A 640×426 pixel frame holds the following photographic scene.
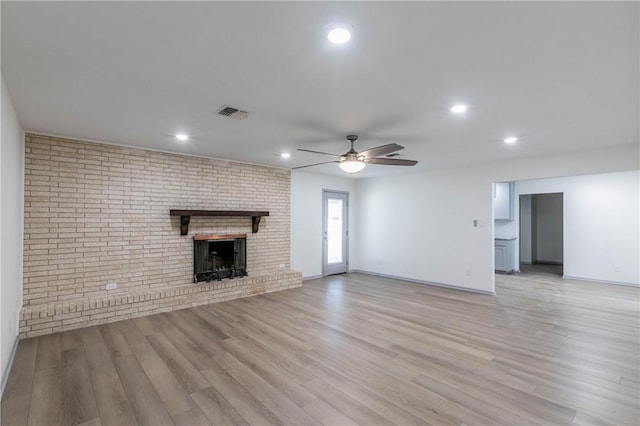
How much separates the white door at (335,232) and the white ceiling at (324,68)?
3752 mm

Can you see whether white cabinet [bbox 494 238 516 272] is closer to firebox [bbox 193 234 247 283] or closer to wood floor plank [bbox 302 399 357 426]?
firebox [bbox 193 234 247 283]

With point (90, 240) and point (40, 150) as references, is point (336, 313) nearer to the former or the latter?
point (90, 240)

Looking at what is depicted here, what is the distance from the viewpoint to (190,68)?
2268mm

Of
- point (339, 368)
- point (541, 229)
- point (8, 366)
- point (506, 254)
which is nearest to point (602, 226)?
point (506, 254)

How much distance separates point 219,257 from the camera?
5.65m

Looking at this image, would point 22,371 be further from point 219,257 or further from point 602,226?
point 602,226

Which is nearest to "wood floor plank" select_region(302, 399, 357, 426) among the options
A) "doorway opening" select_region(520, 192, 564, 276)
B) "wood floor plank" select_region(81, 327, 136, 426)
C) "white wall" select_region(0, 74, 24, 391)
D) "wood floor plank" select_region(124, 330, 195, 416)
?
"wood floor plank" select_region(124, 330, 195, 416)

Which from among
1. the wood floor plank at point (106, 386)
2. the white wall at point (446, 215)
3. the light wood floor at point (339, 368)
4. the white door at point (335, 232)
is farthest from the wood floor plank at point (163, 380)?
the white wall at point (446, 215)

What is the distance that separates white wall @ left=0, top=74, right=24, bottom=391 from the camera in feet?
8.55

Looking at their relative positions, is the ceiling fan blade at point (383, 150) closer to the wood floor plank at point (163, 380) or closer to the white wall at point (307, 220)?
the wood floor plank at point (163, 380)

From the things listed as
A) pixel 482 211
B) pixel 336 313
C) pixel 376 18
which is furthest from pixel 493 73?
pixel 482 211

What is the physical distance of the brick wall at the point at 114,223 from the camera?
3.95 metres

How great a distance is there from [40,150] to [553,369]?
639 centimetres

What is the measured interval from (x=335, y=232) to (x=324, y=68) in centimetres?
584
